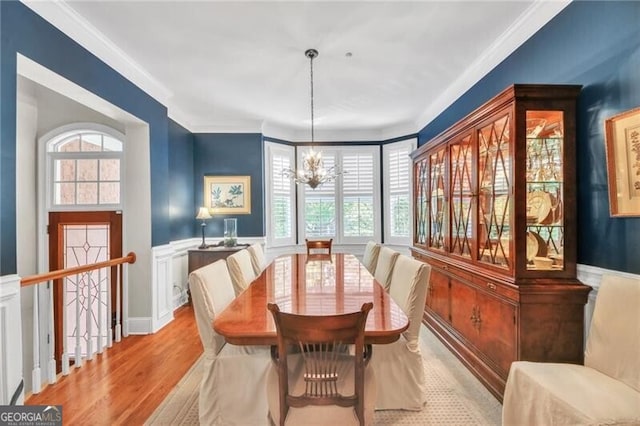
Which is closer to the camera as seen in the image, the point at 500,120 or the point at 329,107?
the point at 500,120

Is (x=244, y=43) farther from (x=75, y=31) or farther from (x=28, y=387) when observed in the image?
(x=28, y=387)

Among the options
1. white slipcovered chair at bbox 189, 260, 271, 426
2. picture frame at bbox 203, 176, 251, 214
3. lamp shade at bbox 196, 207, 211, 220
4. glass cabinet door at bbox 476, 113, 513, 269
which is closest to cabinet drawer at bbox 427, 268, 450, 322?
glass cabinet door at bbox 476, 113, 513, 269

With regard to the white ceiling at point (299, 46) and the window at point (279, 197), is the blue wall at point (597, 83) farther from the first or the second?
the window at point (279, 197)

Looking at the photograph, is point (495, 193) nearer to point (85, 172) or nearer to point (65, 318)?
point (65, 318)

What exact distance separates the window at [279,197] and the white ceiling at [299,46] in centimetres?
112

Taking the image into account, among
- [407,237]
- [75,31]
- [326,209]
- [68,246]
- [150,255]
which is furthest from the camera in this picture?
[326,209]

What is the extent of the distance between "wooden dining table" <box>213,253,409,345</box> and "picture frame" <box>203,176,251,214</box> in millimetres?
2344

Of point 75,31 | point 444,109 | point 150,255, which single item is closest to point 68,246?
point 150,255

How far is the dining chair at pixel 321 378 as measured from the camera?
1310 mm

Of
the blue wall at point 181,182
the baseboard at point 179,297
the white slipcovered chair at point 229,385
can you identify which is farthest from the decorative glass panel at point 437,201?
the baseboard at point 179,297

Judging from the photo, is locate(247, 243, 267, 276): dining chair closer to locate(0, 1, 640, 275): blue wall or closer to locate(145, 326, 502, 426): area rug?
locate(145, 326, 502, 426): area rug

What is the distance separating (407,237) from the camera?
17.9 feet

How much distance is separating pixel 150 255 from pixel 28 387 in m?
1.55

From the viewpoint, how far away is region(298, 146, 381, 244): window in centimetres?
583
